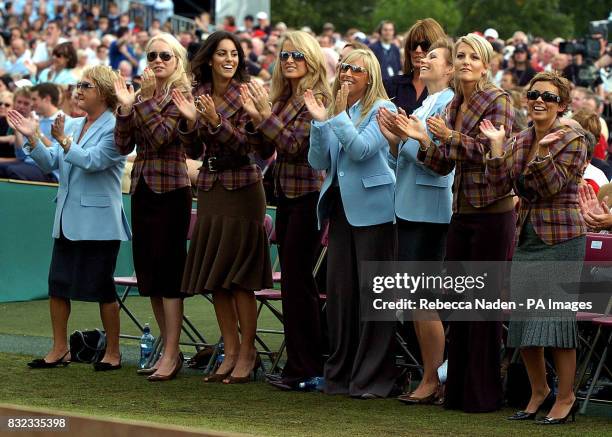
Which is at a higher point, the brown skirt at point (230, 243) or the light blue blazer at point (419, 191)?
the light blue blazer at point (419, 191)

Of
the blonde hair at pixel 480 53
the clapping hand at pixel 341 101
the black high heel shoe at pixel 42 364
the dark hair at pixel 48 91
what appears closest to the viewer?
the blonde hair at pixel 480 53

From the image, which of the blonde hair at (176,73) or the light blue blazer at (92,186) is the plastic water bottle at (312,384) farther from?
the blonde hair at (176,73)

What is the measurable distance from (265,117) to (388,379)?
5.55 feet

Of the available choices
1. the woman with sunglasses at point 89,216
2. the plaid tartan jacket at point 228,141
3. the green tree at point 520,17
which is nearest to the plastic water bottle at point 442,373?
the plaid tartan jacket at point 228,141

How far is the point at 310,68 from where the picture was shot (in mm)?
9031

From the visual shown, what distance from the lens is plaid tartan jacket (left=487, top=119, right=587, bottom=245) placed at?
303 inches

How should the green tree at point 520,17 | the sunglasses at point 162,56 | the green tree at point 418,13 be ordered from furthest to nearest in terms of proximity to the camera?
the green tree at point 418,13 < the green tree at point 520,17 < the sunglasses at point 162,56

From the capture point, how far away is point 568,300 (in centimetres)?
779

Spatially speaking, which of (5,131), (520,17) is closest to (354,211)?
(5,131)

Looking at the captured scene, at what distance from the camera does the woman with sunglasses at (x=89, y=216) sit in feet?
31.8

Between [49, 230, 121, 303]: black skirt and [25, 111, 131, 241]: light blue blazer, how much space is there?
0.35 ft

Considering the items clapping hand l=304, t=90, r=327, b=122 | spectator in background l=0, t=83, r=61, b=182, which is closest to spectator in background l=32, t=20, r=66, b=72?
spectator in background l=0, t=83, r=61, b=182

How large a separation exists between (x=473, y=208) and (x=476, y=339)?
0.71 m

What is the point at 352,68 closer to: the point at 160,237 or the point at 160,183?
the point at 160,183
